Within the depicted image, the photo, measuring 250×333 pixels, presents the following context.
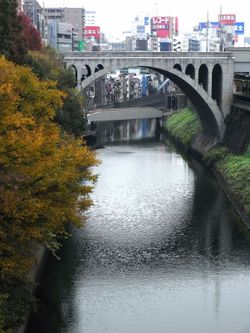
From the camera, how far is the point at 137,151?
69000 mm

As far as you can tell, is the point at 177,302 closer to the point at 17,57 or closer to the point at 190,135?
the point at 17,57

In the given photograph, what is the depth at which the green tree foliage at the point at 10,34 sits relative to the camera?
34969 millimetres

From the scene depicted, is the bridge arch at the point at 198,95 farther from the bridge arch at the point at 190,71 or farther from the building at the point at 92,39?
the building at the point at 92,39

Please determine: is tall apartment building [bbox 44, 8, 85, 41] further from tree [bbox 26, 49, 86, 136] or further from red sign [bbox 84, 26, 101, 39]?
tree [bbox 26, 49, 86, 136]

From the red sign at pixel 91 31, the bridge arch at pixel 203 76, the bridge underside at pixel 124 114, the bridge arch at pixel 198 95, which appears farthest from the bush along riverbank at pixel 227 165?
the red sign at pixel 91 31

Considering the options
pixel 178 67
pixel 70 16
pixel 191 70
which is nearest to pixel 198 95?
pixel 191 70

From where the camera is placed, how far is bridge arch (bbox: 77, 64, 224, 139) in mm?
56188

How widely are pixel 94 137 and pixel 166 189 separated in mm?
35756

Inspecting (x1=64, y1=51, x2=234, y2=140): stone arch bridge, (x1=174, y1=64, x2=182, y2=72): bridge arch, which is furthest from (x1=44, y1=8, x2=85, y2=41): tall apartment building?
(x1=174, y1=64, x2=182, y2=72): bridge arch

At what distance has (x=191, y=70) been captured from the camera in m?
59.2

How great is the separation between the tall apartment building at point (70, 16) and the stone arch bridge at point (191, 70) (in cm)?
9374

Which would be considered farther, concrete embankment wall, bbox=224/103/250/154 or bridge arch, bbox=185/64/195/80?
bridge arch, bbox=185/64/195/80

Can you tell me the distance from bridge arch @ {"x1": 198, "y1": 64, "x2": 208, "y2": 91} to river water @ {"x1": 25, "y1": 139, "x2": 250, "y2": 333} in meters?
17.8

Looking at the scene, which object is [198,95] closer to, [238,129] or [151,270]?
[238,129]
